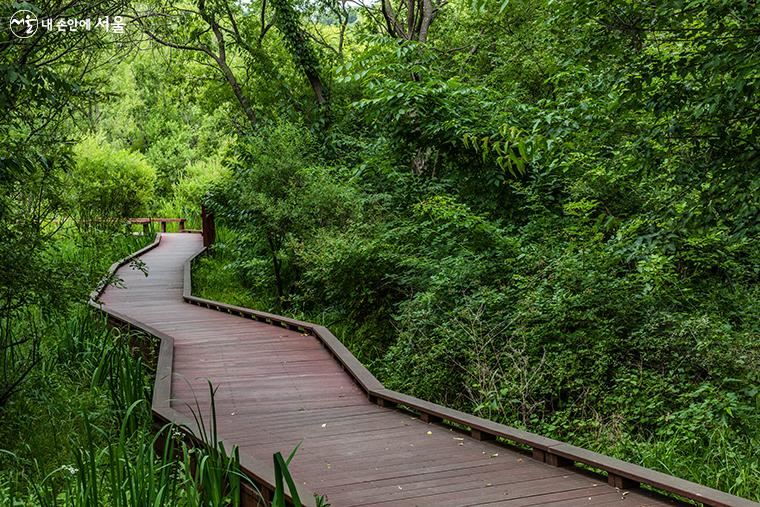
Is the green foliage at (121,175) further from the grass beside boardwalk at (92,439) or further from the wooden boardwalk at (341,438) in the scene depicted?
the wooden boardwalk at (341,438)

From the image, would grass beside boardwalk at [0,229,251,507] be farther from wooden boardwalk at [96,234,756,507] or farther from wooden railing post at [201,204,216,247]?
wooden railing post at [201,204,216,247]

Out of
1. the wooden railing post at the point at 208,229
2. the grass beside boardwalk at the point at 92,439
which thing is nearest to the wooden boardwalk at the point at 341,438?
the grass beside boardwalk at the point at 92,439

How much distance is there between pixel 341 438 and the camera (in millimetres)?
5723

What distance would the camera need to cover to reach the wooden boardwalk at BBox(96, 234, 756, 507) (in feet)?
14.6

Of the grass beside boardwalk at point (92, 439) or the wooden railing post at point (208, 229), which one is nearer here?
the grass beside boardwalk at point (92, 439)

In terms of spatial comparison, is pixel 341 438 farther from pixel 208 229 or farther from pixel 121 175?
pixel 121 175

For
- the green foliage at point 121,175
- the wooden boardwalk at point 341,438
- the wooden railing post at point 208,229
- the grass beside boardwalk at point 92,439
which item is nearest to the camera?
A: the grass beside boardwalk at point 92,439

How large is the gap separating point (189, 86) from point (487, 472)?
63.0 ft

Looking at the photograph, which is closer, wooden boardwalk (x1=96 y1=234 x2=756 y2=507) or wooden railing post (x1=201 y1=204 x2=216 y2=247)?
wooden boardwalk (x1=96 y1=234 x2=756 y2=507)

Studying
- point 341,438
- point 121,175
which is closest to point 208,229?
point 121,175

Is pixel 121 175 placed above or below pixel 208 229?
above

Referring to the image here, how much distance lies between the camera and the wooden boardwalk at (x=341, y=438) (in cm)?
446

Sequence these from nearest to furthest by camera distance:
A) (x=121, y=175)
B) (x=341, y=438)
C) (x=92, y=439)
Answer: (x=92, y=439) < (x=341, y=438) < (x=121, y=175)

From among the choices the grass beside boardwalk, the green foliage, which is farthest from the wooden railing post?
the grass beside boardwalk
